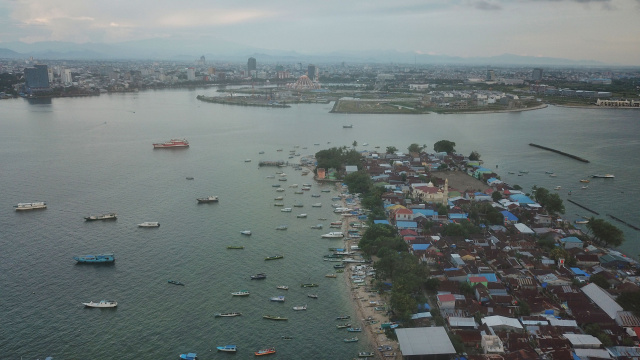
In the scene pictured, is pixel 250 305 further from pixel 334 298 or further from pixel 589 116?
pixel 589 116

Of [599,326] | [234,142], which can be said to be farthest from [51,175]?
[599,326]

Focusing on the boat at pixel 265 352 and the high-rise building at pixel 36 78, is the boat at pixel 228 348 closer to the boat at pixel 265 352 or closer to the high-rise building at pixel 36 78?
the boat at pixel 265 352

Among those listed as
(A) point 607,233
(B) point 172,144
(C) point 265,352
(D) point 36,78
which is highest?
(D) point 36,78

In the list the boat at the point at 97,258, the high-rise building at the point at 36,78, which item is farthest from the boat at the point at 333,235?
the high-rise building at the point at 36,78

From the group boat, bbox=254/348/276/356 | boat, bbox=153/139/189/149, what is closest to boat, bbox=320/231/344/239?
boat, bbox=254/348/276/356

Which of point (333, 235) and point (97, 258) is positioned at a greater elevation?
point (333, 235)

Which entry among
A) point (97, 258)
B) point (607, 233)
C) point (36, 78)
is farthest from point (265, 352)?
point (36, 78)

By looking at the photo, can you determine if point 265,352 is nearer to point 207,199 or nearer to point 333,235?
point 333,235
